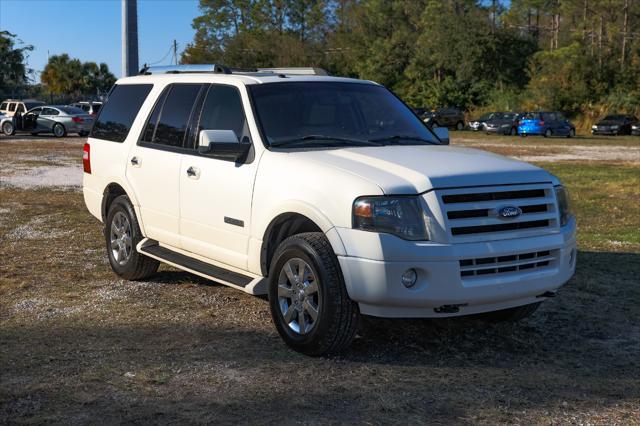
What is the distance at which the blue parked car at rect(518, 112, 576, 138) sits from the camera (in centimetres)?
4291

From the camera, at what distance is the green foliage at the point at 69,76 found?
93500 millimetres

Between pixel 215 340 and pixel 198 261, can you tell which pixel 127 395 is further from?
pixel 198 261

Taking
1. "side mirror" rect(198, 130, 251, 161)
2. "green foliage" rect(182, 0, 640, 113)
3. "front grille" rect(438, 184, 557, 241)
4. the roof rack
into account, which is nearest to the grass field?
"front grille" rect(438, 184, 557, 241)

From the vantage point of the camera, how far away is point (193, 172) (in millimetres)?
6566

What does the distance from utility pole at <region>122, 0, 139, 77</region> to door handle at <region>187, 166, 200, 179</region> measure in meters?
9.85

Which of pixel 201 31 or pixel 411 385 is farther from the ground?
pixel 201 31

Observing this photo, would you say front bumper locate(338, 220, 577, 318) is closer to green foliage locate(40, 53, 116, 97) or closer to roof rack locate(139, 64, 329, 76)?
roof rack locate(139, 64, 329, 76)

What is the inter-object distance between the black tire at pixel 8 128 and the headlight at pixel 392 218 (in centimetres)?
3519

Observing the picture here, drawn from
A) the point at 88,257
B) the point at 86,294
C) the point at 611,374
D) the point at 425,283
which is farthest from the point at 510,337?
the point at 88,257

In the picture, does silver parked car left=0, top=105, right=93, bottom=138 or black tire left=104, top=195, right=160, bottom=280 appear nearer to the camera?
black tire left=104, top=195, right=160, bottom=280

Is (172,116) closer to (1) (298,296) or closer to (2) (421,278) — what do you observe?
(1) (298,296)

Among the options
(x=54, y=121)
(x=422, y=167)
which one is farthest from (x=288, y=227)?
(x=54, y=121)

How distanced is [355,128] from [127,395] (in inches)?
109

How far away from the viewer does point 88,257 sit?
29.3ft
